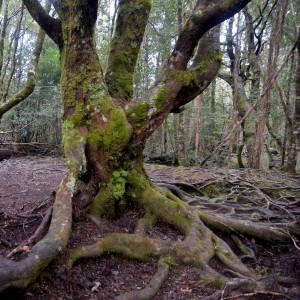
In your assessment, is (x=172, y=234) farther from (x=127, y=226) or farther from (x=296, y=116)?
(x=296, y=116)

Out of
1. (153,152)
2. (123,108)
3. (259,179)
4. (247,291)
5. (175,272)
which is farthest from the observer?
(153,152)

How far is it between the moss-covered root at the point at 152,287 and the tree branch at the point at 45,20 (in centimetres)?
327

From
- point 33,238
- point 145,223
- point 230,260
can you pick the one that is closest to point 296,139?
point 230,260

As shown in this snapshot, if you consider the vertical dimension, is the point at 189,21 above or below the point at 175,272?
above

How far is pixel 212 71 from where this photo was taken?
461 cm

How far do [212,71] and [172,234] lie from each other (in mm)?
2412

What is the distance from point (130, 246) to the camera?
11.5ft

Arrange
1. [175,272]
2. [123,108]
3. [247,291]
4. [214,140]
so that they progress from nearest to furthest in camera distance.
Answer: [247,291] → [175,272] → [123,108] → [214,140]

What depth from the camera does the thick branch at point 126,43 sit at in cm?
462

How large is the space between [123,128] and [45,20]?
1.95m

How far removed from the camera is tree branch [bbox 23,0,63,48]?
4.33 meters

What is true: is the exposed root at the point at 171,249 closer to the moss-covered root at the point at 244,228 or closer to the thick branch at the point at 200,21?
the moss-covered root at the point at 244,228

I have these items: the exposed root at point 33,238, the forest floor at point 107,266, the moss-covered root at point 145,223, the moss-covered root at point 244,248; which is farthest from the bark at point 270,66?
the exposed root at point 33,238

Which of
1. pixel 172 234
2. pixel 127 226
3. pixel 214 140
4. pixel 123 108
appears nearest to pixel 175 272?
pixel 172 234
